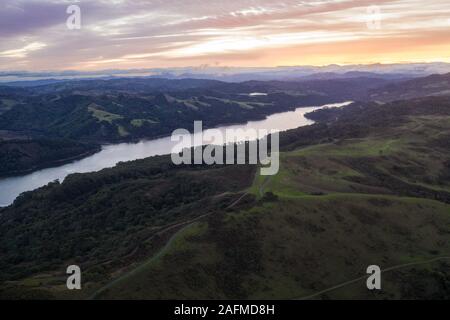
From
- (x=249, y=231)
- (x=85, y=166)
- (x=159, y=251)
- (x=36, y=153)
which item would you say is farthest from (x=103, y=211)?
(x=36, y=153)

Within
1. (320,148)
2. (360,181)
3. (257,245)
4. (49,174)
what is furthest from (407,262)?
(49,174)

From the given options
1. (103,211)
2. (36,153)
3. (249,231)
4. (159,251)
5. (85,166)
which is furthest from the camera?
(36,153)

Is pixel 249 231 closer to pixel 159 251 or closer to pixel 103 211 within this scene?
pixel 159 251

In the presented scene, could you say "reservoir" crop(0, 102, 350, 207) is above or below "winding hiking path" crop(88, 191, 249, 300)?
below

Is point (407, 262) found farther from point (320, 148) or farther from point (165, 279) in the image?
point (320, 148)

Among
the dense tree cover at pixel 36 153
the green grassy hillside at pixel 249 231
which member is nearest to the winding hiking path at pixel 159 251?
the green grassy hillside at pixel 249 231

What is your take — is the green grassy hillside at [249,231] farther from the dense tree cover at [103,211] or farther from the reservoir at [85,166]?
the reservoir at [85,166]

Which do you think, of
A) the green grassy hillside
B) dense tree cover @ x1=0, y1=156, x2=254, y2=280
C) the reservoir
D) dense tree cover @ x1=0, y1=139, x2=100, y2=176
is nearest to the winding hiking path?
the green grassy hillside

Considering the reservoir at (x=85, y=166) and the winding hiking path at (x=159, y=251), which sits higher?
the winding hiking path at (x=159, y=251)

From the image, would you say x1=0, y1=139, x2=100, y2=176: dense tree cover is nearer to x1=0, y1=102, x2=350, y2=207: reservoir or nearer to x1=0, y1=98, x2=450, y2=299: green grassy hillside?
x1=0, y1=102, x2=350, y2=207: reservoir
